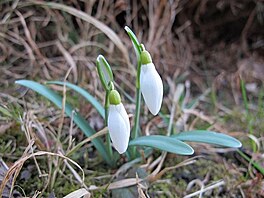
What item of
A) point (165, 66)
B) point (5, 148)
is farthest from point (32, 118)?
point (165, 66)

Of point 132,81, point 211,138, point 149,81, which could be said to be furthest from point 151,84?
point 132,81

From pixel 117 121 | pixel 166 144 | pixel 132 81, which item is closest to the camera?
pixel 117 121

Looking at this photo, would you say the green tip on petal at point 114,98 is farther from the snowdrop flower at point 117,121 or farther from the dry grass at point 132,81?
the dry grass at point 132,81

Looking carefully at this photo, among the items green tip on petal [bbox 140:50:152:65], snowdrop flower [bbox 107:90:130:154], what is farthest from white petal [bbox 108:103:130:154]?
green tip on petal [bbox 140:50:152:65]

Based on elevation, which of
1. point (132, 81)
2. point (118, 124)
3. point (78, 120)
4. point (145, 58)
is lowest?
point (132, 81)

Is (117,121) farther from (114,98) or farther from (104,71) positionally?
(104,71)

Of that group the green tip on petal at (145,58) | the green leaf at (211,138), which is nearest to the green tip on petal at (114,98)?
the green tip on petal at (145,58)
